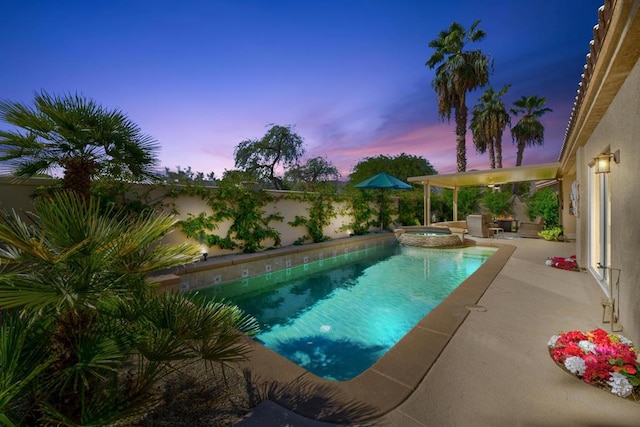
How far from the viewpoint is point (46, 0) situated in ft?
17.3

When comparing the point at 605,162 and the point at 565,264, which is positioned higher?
the point at 605,162

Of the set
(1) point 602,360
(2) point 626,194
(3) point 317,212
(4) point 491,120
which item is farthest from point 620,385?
(4) point 491,120

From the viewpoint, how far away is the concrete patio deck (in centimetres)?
183

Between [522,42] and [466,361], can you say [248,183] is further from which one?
[522,42]

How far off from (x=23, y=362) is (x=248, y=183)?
7.62 m

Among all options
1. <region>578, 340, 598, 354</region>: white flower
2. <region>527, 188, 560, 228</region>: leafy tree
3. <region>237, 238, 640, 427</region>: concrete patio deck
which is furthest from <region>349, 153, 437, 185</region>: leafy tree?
<region>578, 340, 598, 354</region>: white flower

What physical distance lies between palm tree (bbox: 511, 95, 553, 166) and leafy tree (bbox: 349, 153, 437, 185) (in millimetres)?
13155

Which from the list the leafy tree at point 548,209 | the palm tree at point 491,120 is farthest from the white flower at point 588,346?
the palm tree at point 491,120

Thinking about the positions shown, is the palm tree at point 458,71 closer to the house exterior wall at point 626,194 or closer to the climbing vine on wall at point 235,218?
the climbing vine on wall at point 235,218

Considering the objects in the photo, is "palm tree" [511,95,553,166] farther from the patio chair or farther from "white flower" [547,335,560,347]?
"white flower" [547,335,560,347]

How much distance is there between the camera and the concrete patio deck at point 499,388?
6.02 ft

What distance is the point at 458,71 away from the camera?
46.2 ft

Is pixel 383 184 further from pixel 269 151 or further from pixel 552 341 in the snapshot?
pixel 552 341

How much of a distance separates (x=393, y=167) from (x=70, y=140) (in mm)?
34210
